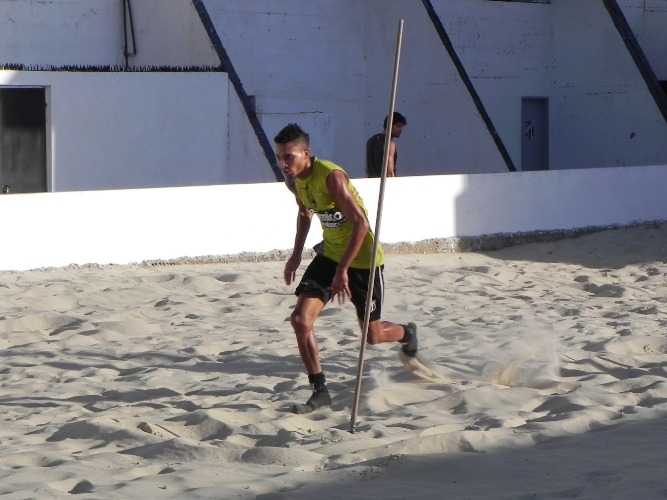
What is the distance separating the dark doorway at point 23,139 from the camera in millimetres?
16422

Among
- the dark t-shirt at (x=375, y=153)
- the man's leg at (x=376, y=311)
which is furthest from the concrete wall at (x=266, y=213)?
the man's leg at (x=376, y=311)

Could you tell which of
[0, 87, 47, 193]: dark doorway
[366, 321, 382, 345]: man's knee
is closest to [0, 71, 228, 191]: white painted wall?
[0, 87, 47, 193]: dark doorway

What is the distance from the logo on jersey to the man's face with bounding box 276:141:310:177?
29 cm

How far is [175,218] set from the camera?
40.4ft

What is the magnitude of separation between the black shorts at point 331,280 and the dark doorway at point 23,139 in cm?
1068

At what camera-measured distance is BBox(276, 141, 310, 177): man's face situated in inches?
250

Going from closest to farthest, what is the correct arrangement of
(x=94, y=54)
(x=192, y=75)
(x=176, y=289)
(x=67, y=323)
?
1. (x=67, y=323)
2. (x=176, y=289)
3. (x=192, y=75)
4. (x=94, y=54)

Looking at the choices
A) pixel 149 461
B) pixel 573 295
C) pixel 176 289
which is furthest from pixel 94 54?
pixel 149 461

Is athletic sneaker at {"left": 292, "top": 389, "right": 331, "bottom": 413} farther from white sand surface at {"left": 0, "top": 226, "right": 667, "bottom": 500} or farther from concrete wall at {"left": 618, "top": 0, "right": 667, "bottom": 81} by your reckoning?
concrete wall at {"left": 618, "top": 0, "right": 667, "bottom": 81}

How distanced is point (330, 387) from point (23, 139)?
35.1 ft

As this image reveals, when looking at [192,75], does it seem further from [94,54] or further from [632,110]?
[632,110]

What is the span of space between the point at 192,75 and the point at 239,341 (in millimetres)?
9324

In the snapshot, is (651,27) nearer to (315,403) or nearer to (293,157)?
(293,157)

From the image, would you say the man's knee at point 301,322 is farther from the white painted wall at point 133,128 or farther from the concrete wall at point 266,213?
the white painted wall at point 133,128
